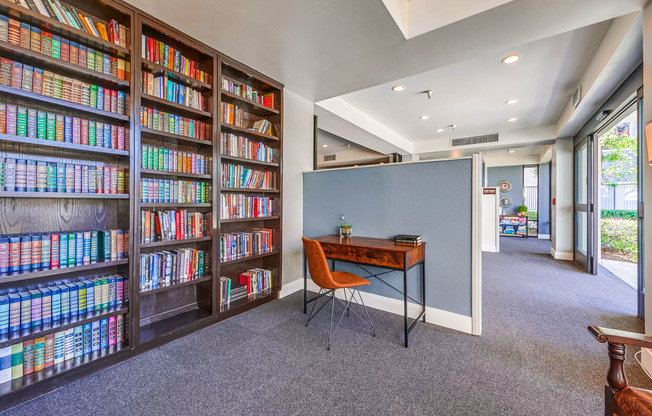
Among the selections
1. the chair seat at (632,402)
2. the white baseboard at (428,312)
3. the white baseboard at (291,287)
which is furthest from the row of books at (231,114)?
the chair seat at (632,402)

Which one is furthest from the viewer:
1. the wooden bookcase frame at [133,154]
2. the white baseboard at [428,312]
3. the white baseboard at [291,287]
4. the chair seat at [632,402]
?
the white baseboard at [291,287]

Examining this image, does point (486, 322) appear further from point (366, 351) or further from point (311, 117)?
point (311, 117)

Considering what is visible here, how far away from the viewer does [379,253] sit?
89.7 inches

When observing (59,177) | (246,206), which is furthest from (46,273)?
(246,206)

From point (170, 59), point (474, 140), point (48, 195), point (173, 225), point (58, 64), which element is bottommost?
point (173, 225)

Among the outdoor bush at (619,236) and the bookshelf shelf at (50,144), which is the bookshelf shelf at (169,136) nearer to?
the bookshelf shelf at (50,144)

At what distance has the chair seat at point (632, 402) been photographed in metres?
0.86

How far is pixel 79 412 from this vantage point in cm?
143

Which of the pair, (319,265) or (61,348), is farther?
(319,265)

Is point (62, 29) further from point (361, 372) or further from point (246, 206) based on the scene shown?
point (361, 372)

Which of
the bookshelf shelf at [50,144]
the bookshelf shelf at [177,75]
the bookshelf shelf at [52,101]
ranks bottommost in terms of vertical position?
the bookshelf shelf at [50,144]

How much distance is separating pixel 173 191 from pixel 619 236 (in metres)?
7.31

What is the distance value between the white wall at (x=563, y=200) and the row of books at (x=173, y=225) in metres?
6.60

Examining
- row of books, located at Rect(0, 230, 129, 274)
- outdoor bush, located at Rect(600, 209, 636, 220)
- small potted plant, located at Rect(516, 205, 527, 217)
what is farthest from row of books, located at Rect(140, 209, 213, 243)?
small potted plant, located at Rect(516, 205, 527, 217)
